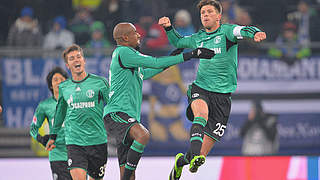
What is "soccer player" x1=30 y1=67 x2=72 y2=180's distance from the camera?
940cm

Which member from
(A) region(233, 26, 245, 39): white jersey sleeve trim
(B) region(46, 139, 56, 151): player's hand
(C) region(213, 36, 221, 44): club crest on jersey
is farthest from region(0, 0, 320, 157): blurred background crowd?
(A) region(233, 26, 245, 39): white jersey sleeve trim

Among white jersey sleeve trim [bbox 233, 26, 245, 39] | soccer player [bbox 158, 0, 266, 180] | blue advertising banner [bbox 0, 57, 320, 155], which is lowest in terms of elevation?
blue advertising banner [bbox 0, 57, 320, 155]

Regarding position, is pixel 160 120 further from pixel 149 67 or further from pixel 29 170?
pixel 149 67

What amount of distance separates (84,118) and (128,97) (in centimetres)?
80

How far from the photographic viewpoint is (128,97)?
8047 millimetres

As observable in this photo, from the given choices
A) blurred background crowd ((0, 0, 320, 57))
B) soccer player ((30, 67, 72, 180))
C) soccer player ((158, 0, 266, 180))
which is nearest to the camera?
soccer player ((158, 0, 266, 180))

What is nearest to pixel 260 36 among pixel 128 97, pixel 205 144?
pixel 205 144

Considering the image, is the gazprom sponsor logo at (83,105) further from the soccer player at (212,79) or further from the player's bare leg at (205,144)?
the player's bare leg at (205,144)

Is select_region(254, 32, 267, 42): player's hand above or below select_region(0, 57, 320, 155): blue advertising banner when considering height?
above

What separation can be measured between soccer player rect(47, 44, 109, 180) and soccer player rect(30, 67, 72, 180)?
77 cm

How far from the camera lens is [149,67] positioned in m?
7.89

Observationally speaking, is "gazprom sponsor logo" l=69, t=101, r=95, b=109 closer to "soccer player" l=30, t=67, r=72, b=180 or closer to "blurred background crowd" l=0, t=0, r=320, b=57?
"soccer player" l=30, t=67, r=72, b=180

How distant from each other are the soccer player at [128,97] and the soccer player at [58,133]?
4.64ft

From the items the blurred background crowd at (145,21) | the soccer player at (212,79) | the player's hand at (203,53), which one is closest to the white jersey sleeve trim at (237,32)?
the soccer player at (212,79)
